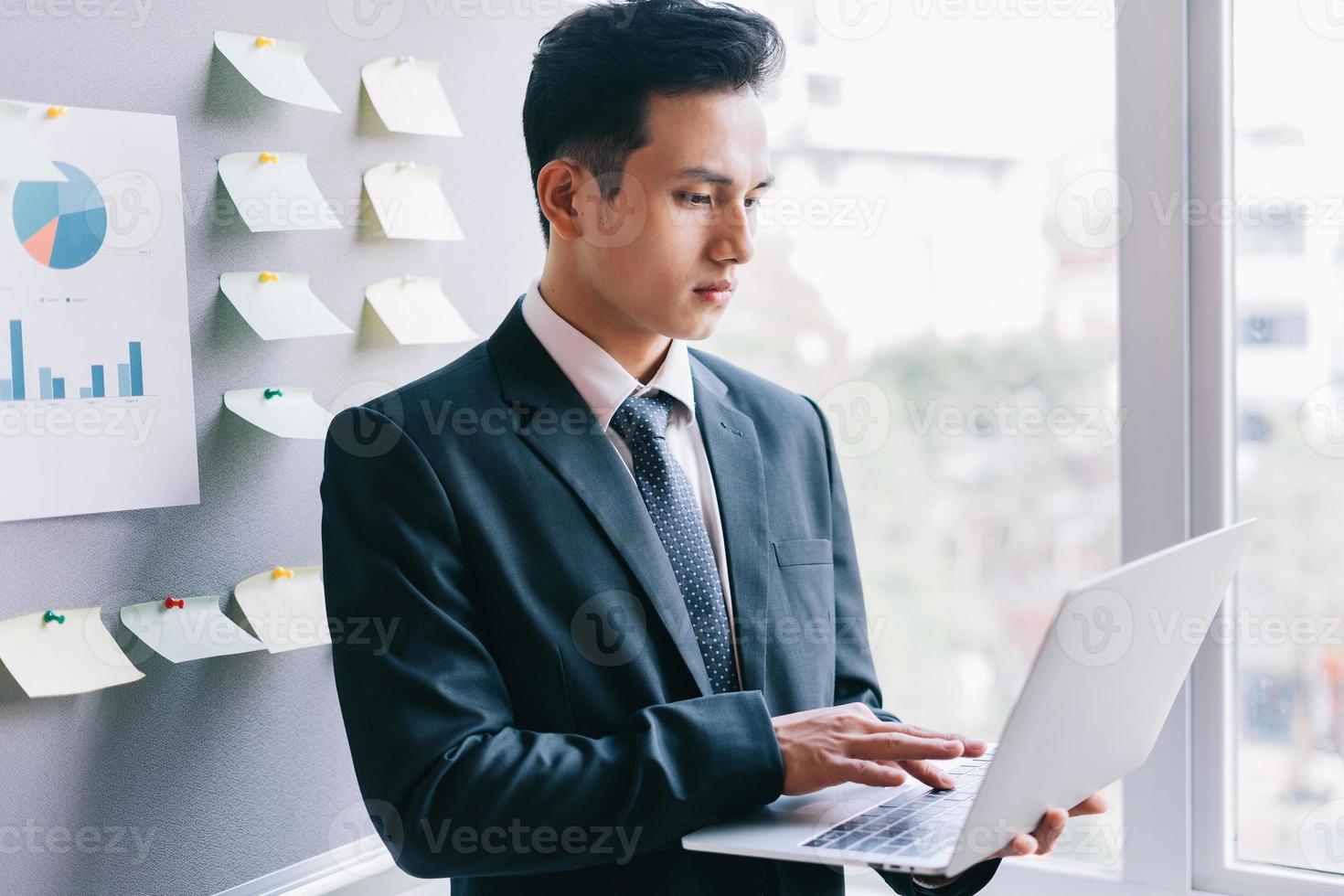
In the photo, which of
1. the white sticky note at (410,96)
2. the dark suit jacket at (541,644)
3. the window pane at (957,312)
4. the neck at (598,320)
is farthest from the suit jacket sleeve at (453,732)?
the window pane at (957,312)

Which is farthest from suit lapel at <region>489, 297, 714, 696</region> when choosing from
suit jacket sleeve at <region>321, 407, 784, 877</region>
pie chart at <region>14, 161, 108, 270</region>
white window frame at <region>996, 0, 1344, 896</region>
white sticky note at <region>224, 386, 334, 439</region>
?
white window frame at <region>996, 0, 1344, 896</region>

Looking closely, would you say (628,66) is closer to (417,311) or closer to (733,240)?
(733,240)

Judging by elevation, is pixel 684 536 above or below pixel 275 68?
below

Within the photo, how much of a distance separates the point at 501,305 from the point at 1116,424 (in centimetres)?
90

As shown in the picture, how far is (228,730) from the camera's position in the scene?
139 centimetres

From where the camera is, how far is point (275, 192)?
143 centimetres

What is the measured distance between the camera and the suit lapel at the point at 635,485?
120cm

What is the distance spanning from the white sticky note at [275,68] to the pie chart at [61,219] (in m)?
0.25

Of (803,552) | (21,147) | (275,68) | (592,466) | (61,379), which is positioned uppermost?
(275,68)

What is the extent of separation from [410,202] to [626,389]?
53 cm

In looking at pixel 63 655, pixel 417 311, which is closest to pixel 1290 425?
pixel 417 311

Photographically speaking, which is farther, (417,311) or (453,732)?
(417,311)

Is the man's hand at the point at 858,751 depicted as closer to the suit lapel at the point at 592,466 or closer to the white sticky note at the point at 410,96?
the suit lapel at the point at 592,466

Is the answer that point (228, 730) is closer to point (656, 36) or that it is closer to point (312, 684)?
point (312, 684)
